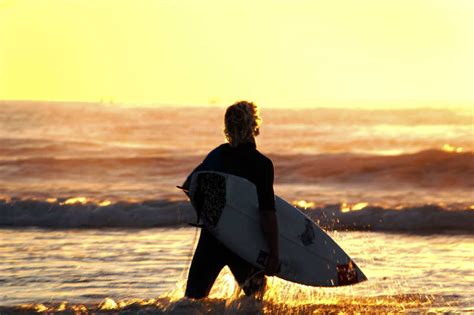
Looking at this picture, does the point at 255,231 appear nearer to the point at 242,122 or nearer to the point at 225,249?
the point at 225,249

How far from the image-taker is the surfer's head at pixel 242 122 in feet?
18.1

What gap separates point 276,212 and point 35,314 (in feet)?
6.16

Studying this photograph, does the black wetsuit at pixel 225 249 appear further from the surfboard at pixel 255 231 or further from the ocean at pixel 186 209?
the ocean at pixel 186 209

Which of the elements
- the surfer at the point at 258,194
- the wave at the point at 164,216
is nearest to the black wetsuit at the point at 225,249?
the surfer at the point at 258,194

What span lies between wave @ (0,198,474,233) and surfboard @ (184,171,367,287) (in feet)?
25.0

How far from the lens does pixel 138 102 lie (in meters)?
59.9

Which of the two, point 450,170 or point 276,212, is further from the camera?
point 450,170

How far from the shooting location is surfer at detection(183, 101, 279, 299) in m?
5.52

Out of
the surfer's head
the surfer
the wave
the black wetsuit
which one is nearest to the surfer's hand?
the surfer

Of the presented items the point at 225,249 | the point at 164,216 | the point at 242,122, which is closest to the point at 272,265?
the point at 225,249

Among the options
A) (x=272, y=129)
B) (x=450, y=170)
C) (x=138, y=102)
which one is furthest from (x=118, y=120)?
(x=450, y=170)

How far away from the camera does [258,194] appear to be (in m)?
5.55

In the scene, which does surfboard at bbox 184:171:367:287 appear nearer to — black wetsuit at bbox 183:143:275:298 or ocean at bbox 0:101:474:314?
black wetsuit at bbox 183:143:275:298

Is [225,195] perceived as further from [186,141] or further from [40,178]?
[186,141]
